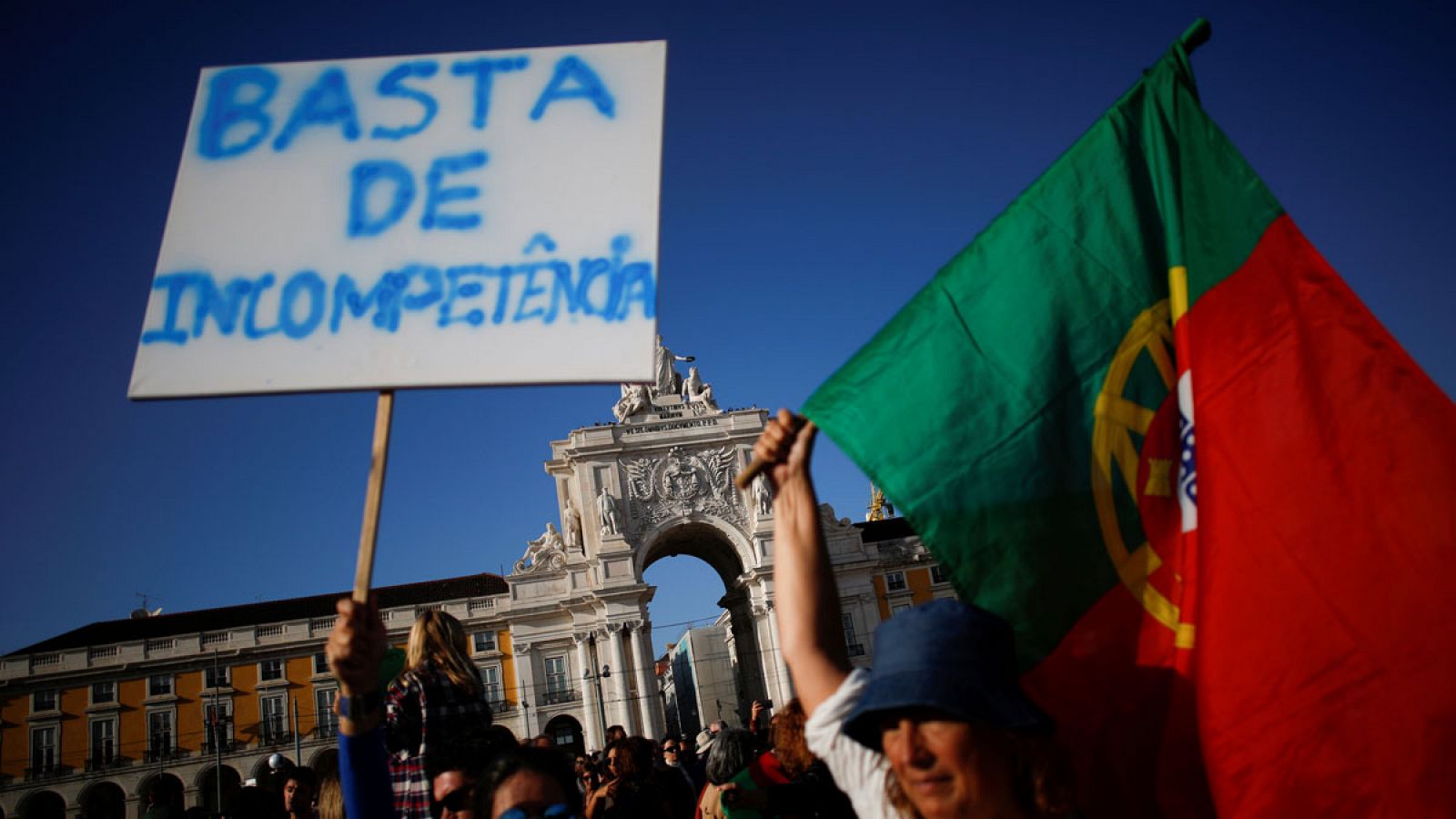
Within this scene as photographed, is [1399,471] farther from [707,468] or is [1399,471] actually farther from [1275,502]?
[707,468]

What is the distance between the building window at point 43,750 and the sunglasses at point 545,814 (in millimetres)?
45941

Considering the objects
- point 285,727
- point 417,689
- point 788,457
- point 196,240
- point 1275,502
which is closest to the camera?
point 788,457

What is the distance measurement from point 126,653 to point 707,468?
25.6 metres

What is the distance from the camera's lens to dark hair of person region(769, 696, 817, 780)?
166 inches

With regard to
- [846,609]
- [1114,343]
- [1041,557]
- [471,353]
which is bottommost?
[1041,557]

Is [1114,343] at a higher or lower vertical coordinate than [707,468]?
lower

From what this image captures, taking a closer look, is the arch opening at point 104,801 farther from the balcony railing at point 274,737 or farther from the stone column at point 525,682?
the stone column at point 525,682

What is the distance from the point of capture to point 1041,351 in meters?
2.71

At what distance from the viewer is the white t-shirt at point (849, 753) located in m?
1.93

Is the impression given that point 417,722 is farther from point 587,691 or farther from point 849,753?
point 587,691

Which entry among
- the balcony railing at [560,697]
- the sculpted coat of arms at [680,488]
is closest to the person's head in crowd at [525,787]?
the sculpted coat of arms at [680,488]

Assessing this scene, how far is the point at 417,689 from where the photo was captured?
313 cm

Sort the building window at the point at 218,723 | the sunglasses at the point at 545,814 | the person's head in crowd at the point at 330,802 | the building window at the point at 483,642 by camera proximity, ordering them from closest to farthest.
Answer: the sunglasses at the point at 545,814
the person's head in crowd at the point at 330,802
the building window at the point at 218,723
the building window at the point at 483,642

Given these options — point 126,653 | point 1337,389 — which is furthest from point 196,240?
point 126,653
